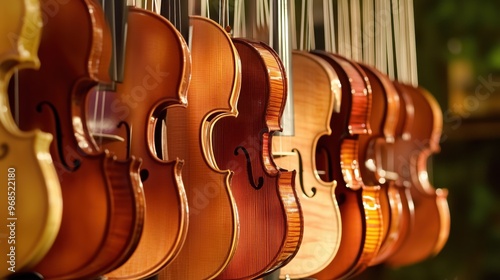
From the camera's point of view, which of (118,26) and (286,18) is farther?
(286,18)

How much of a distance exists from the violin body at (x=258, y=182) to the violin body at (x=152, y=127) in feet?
1.04

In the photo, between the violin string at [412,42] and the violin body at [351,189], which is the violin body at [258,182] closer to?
the violin body at [351,189]

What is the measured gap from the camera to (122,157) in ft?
6.44

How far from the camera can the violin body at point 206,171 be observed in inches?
84.0

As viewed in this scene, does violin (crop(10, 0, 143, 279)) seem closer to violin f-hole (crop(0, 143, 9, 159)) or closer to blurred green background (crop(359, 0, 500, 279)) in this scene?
violin f-hole (crop(0, 143, 9, 159))

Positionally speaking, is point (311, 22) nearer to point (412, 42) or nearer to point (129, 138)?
point (412, 42)

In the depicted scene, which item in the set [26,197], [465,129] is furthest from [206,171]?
[465,129]

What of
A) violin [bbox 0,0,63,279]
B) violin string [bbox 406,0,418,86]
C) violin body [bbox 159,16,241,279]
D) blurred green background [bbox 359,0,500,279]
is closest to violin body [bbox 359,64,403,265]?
violin string [bbox 406,0,418,86]

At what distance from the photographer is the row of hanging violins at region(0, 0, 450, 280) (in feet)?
5.28

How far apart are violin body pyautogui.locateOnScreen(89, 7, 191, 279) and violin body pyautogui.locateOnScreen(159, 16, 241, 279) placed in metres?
0.16

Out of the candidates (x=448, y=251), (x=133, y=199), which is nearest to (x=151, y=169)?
(x=133, y=199)

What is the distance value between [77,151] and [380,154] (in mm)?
1733

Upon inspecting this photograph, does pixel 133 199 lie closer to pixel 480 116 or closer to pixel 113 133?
pixel 113 133

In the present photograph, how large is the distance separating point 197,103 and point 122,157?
299 millimetres
